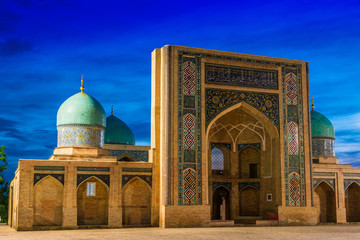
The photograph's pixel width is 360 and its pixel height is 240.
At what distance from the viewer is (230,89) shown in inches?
652

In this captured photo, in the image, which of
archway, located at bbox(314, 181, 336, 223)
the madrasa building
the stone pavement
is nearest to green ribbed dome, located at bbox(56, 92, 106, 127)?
the madrasa building

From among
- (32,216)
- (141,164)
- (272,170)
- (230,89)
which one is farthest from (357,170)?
(32,216)

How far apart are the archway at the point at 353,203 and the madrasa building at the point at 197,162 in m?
1.01

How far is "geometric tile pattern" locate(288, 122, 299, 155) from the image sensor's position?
669 inches

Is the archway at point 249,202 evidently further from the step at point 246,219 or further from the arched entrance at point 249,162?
the arched entrance at point 249,162

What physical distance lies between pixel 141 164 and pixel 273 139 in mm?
4648

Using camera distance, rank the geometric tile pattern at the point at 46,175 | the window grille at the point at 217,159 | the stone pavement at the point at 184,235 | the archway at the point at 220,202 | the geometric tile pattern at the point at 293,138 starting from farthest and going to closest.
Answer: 1. the window grille at the point at 217,159
2. the archway at the point at 220,202
3. the geometric tile pattern at the point at 293,138
4. the geometric tile pattern at the point at 46,175
5. the stone pavement at the point at 184,235

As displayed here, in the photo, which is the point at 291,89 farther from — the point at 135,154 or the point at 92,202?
the point at 135,154

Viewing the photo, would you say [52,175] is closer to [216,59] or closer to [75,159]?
[75,159]

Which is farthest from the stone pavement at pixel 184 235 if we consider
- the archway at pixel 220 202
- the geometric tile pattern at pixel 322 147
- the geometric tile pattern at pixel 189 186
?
the geometric tile pattern at pixel 322 147

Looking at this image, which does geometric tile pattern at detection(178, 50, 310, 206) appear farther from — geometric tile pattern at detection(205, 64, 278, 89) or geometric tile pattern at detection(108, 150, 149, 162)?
geometric tile pattern at detection(108, 150, 149, 162)

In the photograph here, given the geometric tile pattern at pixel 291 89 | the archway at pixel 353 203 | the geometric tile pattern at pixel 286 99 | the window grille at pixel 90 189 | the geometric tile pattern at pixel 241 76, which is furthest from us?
the archway at pixel 353 203

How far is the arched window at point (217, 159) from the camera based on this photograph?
19.1 meters

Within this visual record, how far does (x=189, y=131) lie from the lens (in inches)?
622
